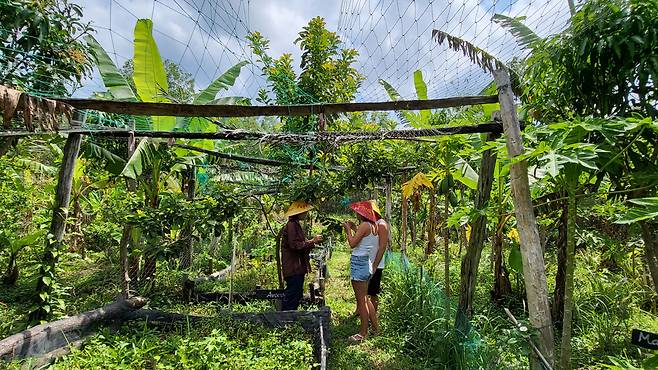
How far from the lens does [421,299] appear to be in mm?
4371

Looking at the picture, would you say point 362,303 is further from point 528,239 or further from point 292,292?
point 528,239

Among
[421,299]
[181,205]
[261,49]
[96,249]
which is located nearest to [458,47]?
[261,49]

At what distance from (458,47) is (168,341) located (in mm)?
5254

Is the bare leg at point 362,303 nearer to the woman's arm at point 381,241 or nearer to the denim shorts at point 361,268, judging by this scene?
the denim shorts at point 361,268

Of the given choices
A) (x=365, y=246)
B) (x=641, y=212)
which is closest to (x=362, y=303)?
(x=365, y=246)

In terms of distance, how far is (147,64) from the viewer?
4309 mm

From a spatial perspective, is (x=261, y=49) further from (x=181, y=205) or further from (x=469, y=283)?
(x=469, y=283)

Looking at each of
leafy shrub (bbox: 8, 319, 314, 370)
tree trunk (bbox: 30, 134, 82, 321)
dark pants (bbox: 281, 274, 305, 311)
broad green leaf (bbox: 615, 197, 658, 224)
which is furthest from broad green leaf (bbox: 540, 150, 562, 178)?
tree trunk (bbox: 30, 134, 82, 321)

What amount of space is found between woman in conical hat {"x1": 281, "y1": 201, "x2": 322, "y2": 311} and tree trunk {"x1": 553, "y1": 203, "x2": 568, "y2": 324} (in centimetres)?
277

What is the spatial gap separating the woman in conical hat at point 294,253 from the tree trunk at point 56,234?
2.42m

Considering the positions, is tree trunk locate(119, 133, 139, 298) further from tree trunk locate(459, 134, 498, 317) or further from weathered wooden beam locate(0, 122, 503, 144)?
tree trunk locate(459, 134, 498, 317)

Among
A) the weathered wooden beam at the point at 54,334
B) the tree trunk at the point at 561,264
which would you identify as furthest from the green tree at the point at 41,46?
the tree trunk at the point at 561,264

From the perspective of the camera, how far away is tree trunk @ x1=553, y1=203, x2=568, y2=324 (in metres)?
4.08

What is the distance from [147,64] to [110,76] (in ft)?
2.08
